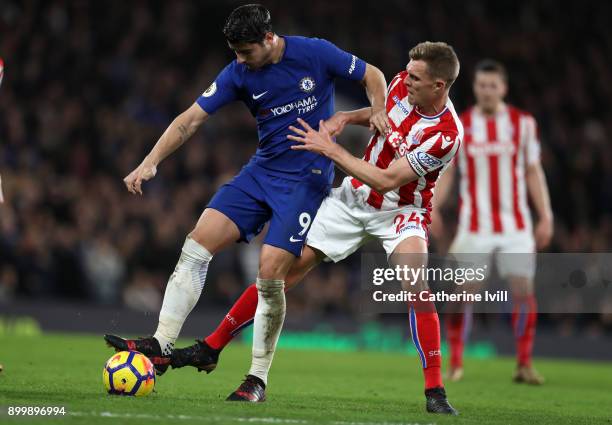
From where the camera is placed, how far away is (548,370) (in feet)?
36.4

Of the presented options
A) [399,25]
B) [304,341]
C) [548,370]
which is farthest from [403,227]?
[399,25]

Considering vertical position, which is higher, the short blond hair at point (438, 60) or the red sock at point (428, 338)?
the short blond hair at point (438, 60)

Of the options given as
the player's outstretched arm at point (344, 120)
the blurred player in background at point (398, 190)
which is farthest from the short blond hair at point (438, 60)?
the player's outstretched arm at point (344, 120)

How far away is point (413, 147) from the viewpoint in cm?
629

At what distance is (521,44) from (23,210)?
9.73 metres

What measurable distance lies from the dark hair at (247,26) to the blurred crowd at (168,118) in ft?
25.3

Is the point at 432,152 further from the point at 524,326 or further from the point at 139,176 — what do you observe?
the point at 524,326

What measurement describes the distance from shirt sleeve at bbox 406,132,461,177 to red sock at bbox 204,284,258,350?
1346 millimetres

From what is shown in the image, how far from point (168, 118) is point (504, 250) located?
8112 mm

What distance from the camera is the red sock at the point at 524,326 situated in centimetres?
925

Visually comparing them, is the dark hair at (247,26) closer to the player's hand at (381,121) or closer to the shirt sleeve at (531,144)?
the player's hand at (381,121)

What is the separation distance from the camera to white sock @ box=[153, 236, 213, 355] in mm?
6336

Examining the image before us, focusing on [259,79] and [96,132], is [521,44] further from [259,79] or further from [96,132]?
[259,79]

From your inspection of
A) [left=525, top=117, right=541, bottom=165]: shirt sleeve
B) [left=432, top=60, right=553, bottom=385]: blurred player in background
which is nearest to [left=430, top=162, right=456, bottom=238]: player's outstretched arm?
[left=432, top=60, right=553, bottom=385]: blurred player in background
